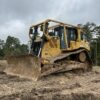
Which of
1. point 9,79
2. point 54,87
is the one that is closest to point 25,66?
point 9,79

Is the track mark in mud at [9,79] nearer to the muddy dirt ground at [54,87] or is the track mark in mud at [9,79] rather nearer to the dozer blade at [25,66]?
the muddy dirt ground at [54,87]

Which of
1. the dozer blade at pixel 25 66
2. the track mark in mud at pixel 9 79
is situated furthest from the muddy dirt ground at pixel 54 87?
the dozer blade at pixel 25 66

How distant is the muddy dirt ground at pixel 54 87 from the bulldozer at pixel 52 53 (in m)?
0.39

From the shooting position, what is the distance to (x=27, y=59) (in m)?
15.5

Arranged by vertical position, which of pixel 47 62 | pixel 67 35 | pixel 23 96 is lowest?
pixel 23 96

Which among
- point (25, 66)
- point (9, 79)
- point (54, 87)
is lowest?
point (54, 87)

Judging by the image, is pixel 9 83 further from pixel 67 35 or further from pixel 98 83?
pixel 67 35

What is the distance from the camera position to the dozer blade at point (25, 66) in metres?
14.8

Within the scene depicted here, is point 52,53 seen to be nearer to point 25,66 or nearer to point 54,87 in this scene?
point 25,66

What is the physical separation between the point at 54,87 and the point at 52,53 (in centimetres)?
425

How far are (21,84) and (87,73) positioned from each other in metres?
4.33

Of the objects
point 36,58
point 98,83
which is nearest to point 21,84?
point 36,58

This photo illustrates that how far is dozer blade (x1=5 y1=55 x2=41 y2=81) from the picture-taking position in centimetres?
1477

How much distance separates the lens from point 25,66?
15.6m
